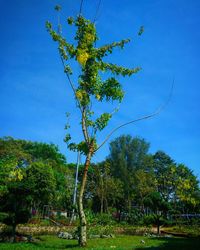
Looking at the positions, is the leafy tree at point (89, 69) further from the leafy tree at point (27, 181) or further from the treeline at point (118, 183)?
the treeline at point (118, 183)

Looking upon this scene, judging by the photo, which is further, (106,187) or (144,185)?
(106,187)

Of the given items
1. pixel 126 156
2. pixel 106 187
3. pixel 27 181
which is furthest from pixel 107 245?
pixel 126 156

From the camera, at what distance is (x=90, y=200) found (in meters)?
52.9

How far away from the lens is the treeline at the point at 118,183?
32.2 metres

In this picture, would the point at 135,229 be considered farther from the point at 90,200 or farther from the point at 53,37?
the point at 90,200

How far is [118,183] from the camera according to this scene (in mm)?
45250

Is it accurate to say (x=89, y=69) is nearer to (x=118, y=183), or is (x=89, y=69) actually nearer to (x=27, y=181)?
(x=27, y=181)

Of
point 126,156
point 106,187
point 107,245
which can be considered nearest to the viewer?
point 107,245

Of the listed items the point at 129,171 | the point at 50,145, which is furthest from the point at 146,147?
the point at 50,145

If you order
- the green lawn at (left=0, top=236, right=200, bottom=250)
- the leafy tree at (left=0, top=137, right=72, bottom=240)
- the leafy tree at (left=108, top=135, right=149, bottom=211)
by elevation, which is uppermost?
the leafy tree at (left=108, top=135, right=149, bottom=211)

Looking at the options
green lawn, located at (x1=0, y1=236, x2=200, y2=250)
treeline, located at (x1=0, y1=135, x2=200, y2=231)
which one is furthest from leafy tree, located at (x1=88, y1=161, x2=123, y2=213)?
green lawn, located at (x1=0, y1=236, x2=200, y2=250)

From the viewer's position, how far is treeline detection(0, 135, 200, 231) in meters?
32.2

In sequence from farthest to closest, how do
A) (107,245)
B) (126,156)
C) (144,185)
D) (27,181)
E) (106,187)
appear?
1. (126,156)
2. (106,187)
3. (144,185)
4. (27,181)
5. (107,245)

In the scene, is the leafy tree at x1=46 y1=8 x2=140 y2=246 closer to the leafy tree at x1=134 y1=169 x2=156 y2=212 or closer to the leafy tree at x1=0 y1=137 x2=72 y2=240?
the leafy tree at x1=0 y1=137 x2=72 y2=240
